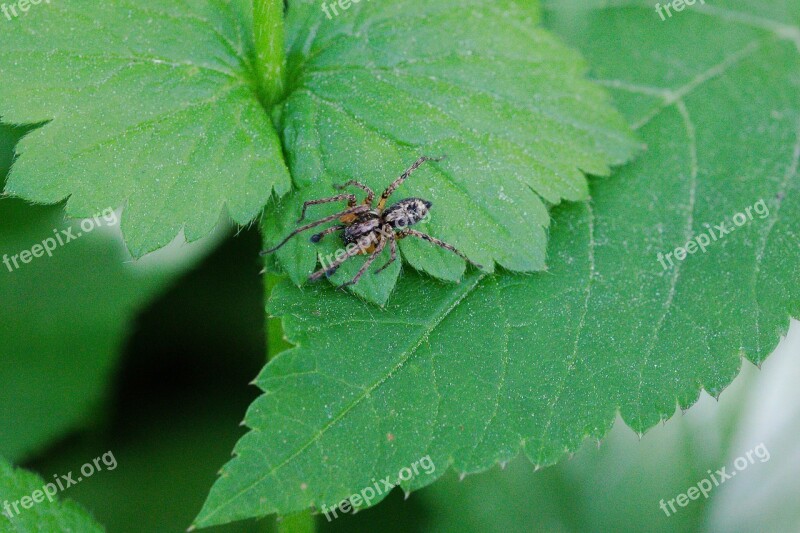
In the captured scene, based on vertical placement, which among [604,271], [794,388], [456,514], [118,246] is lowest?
[456,514]

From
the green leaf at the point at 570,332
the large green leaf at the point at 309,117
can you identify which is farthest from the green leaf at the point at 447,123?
the green leaf at the point at 570,332

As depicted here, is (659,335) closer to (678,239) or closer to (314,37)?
(678,239)

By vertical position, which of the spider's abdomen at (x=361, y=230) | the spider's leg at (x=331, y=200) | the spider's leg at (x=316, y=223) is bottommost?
the spider's abdomen at (x=361, y=230)

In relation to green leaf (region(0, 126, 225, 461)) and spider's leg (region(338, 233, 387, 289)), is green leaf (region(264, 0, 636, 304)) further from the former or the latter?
green leaf (region(0, 126, 225, 461))

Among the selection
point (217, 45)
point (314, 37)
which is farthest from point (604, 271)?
point (217, 45)

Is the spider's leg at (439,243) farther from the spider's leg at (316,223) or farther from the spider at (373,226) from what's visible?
the spider's leg at (316,223)

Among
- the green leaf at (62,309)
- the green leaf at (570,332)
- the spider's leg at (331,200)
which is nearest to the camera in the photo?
the green leaf at (570,332)
